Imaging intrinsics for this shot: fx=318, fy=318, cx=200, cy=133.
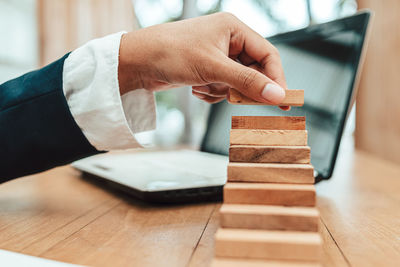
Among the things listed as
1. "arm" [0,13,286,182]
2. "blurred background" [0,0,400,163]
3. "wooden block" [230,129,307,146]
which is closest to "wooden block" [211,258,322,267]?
"wooden block" [230,129,307,146]

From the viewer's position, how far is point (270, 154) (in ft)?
1.01

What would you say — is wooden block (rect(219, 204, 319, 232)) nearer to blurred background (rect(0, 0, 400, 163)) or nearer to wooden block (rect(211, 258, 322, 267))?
wooden block (rect(211, 258, 322, 267))

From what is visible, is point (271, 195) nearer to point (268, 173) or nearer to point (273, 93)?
point (268, 173)

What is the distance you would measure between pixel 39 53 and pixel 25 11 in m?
0.28

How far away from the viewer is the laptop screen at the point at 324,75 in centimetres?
57

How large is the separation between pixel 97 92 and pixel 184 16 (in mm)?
2354

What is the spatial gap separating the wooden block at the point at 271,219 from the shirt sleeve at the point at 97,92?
10.0 inches

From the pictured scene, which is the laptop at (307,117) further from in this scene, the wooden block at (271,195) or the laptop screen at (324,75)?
the wooden block at (271,195)

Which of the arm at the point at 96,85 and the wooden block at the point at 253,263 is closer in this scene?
the wooden block at the point at 253,263

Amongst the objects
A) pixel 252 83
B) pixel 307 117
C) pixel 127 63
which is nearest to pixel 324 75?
pixel 307 117

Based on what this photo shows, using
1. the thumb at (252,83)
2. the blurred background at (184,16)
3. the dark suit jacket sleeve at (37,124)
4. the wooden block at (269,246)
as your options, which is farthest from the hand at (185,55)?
the blurred background at (184,16)

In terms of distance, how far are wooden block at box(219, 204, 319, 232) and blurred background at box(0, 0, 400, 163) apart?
109 centimetres

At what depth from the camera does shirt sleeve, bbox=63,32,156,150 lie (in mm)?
450

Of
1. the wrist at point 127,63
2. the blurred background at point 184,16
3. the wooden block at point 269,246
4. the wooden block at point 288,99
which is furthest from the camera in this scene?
the blurred background at point 184,16
